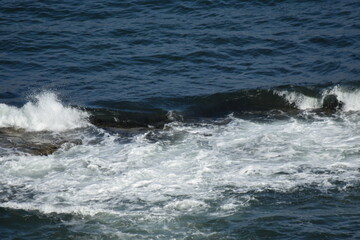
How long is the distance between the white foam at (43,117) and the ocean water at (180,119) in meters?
0.05

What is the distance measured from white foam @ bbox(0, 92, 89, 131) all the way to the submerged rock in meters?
6.05

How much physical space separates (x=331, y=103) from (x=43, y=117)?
7269 millimetres

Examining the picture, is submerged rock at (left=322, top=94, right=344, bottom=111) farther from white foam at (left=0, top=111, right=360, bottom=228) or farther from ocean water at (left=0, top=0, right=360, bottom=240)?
white foam at (left=0, top=111, right=360, bottom=228)

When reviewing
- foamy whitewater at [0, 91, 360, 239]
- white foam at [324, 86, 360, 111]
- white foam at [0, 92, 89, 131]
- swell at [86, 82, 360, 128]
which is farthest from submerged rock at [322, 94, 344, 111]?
white foam at [0, 92, 89, 131]

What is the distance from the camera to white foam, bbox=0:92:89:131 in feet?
50.2

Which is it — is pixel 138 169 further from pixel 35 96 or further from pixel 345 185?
pixel 35 96

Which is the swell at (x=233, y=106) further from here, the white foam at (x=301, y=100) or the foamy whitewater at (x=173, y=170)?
the foamy whitewater at (x=173, y=170)

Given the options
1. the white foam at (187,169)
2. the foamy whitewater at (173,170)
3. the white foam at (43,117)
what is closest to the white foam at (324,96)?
the foamy whitewater at (173,170)

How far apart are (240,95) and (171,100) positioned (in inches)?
72.3

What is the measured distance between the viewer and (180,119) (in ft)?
51.6

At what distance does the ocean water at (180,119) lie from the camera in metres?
10.1

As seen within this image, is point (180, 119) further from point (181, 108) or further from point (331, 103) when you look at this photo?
point (331, 103)

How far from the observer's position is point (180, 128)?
588 inches

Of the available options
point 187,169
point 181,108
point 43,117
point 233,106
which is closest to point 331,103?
point 233,106
